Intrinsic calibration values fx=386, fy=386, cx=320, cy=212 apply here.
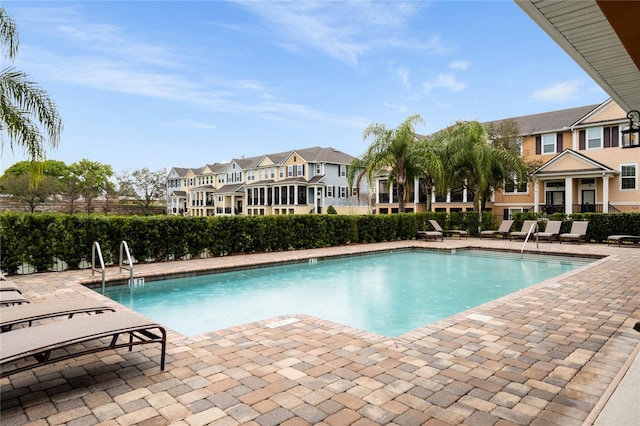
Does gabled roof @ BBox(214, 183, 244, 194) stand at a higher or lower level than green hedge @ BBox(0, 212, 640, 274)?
higher

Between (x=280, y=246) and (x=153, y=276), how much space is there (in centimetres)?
556

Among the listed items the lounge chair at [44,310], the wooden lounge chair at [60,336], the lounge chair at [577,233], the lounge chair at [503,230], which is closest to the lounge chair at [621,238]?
the lounge chair at [577,233]

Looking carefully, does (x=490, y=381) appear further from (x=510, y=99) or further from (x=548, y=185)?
(x=510, y=99)

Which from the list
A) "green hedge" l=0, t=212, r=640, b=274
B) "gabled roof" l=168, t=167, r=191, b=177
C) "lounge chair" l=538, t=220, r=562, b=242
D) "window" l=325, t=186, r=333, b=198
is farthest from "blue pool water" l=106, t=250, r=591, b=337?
"gabled roof" l=168, t=167, r=191, b=177

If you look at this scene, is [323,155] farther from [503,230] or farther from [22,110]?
[22,110]

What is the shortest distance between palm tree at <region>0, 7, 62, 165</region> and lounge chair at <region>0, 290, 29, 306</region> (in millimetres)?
4609

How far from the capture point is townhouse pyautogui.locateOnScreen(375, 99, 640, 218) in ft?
74.3

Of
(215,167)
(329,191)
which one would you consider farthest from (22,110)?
(215,167)

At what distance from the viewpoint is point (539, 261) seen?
1256cm

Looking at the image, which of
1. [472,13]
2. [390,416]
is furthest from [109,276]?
[472,13]

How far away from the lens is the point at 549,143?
84.4ft

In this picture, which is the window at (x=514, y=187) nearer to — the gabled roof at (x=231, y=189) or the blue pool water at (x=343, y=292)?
the blue pool water at (x=343, y=292)

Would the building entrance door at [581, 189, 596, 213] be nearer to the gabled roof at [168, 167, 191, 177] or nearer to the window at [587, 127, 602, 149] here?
the window at [587, 127, 602, 149]

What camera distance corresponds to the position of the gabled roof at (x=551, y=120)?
82.7 ft
